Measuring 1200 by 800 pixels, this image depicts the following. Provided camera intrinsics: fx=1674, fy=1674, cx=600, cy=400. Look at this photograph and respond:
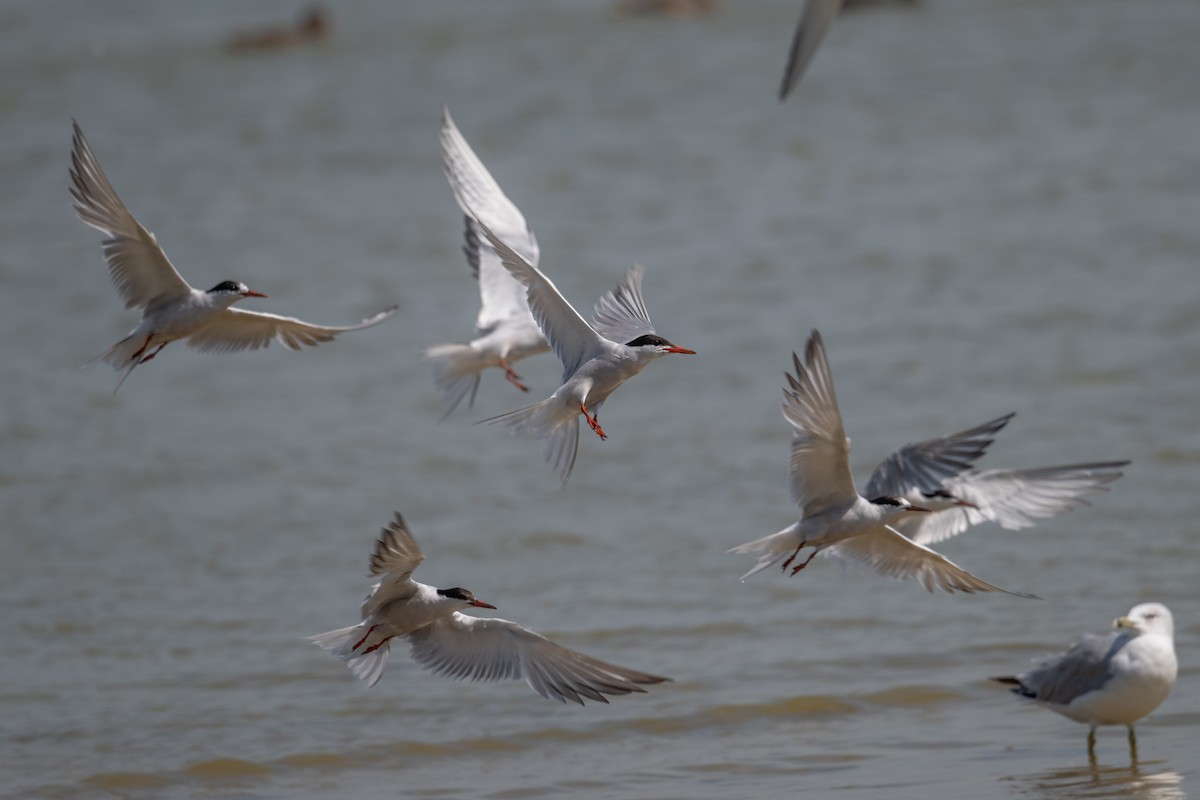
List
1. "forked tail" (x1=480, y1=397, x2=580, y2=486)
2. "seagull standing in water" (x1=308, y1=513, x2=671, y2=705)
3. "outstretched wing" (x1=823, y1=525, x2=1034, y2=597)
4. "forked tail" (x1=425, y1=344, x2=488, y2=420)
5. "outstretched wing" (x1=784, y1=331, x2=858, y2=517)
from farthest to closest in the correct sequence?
"forked tail" (x1=425, y1=344, x2=488, y2=420) → "outstretched wing" (x1=823, y1=525, x2=1034, y2=597) → "seagull standing in water" (x1=308, y1=513, x2=671, y2=705) → "forked tail" (x1=480, y1=397, x2=580, y2=486) → "outstretched wing" (x1=784, y1=331, x2=858, y2=517)

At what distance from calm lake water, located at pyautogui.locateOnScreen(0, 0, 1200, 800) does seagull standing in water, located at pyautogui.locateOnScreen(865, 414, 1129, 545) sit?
97cm

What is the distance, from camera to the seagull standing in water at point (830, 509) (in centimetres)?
588

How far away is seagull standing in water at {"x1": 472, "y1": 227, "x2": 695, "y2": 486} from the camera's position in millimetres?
5922

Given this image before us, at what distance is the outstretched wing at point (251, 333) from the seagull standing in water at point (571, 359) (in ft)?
3.67

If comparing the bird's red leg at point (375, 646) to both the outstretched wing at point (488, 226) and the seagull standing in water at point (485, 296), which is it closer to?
the seagull standing in water at point (485, 296)

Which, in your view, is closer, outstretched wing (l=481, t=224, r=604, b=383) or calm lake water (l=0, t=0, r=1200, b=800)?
A: outstretched wing (l=481, t=224, r=604, b=383)

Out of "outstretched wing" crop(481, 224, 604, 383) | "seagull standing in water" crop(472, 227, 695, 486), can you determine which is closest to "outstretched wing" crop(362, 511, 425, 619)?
"seagull standing in water" crop(472, 227, 695, 486)

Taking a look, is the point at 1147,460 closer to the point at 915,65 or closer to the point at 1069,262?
the point at 1069,262

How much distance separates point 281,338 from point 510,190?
445 inches

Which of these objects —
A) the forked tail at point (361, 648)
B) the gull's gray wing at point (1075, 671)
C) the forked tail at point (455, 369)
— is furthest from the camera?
the forked tail at point (455, 369)

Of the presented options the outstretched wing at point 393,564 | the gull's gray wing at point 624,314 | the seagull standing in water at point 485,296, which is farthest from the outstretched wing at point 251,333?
the outstretched wing at point 393,564

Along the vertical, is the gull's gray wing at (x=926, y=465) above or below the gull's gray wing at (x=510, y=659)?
above

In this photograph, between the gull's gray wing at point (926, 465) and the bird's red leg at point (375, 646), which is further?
the gull's gray wing at point (926, 465)

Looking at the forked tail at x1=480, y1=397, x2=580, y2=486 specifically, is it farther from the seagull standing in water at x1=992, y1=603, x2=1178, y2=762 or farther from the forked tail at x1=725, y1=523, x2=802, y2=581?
the seagull standing in water at x1=992, y1=603, x2=1178, y2=762
